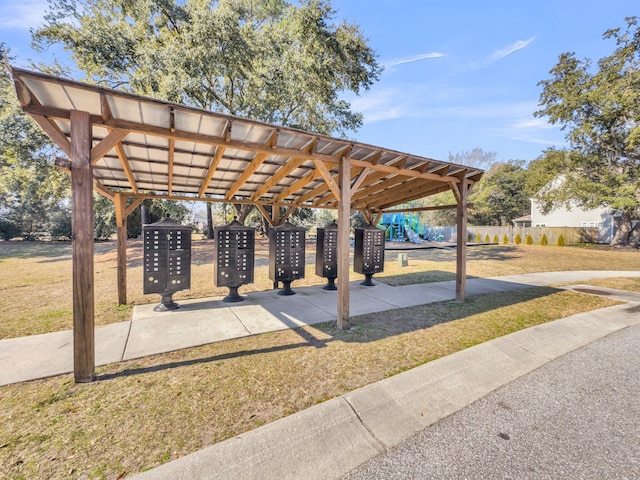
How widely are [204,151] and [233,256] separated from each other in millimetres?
2393

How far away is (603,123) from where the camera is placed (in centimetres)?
1834

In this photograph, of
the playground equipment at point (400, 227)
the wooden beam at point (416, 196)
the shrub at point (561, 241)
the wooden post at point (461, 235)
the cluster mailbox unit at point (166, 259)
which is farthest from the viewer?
the playground equipment at point (400, 227)

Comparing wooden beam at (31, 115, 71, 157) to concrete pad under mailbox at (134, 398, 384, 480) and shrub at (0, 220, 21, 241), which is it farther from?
shrub at (0, 220, 21, 241)

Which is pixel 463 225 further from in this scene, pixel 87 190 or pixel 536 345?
pixel 87 190

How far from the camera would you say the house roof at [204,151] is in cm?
280

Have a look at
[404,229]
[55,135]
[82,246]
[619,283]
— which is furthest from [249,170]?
[404,229]

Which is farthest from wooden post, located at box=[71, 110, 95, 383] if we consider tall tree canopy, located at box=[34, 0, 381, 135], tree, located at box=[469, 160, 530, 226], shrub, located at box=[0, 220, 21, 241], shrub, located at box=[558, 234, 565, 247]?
tree, located at box=[469, 160, 530, 226]

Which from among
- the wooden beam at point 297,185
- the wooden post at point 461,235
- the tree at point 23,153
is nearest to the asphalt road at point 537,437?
the wooden post at point 461,235

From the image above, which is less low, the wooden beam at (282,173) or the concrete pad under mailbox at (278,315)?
the wooden beam at (282,173)

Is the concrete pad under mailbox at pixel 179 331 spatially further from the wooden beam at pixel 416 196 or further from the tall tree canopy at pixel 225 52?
the tall tree canopy at pixel 225 52

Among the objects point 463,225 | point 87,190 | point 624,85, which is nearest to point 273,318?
point 87,190

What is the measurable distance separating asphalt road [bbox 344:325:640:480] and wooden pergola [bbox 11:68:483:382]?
94.4 inches

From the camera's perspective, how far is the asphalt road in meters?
1.97

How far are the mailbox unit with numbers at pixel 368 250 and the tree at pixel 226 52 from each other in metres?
7.69
